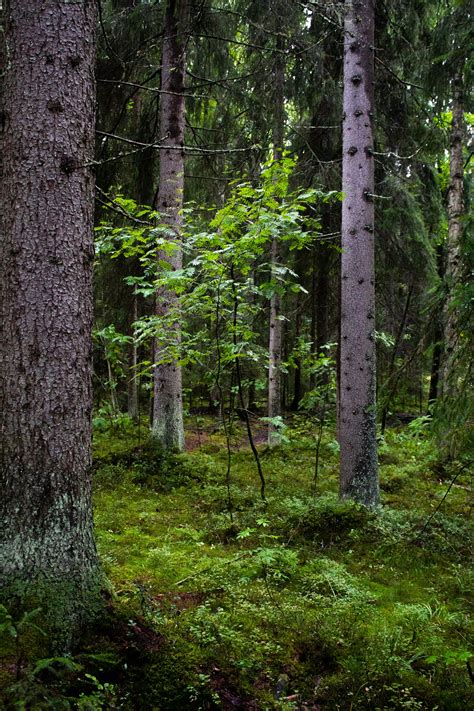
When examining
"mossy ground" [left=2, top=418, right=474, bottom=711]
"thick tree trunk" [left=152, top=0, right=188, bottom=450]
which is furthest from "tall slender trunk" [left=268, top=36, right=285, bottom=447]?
"mossy ground" [left=2, top=418, right=474, bottom=711]

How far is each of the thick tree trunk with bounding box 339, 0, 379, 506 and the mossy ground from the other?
1.97 feet

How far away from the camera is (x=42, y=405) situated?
276 cm

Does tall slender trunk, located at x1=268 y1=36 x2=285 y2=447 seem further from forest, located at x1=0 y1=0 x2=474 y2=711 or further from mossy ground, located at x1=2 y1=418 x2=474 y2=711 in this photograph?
mossy ground, located at x1=2 y1=418 x2=474 y2=711

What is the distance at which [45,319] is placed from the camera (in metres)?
2.79

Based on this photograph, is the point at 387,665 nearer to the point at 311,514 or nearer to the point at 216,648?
the point at 216,648

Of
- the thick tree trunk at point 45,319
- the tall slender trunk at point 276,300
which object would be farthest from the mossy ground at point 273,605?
the tall slender trunk at point 276,300

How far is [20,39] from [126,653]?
11.8ft

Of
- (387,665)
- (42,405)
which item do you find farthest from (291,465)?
(42,405)

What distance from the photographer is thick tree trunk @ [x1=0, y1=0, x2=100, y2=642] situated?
2.74 m

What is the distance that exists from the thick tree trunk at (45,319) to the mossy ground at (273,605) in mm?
472

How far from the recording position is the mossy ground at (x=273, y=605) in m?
2.72

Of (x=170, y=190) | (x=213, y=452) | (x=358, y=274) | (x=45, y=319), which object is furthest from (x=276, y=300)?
(x=45, y=319)

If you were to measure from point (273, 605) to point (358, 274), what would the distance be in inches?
153

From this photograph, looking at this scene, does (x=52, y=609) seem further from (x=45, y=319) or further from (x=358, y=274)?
Result: (x=358, y=274)
